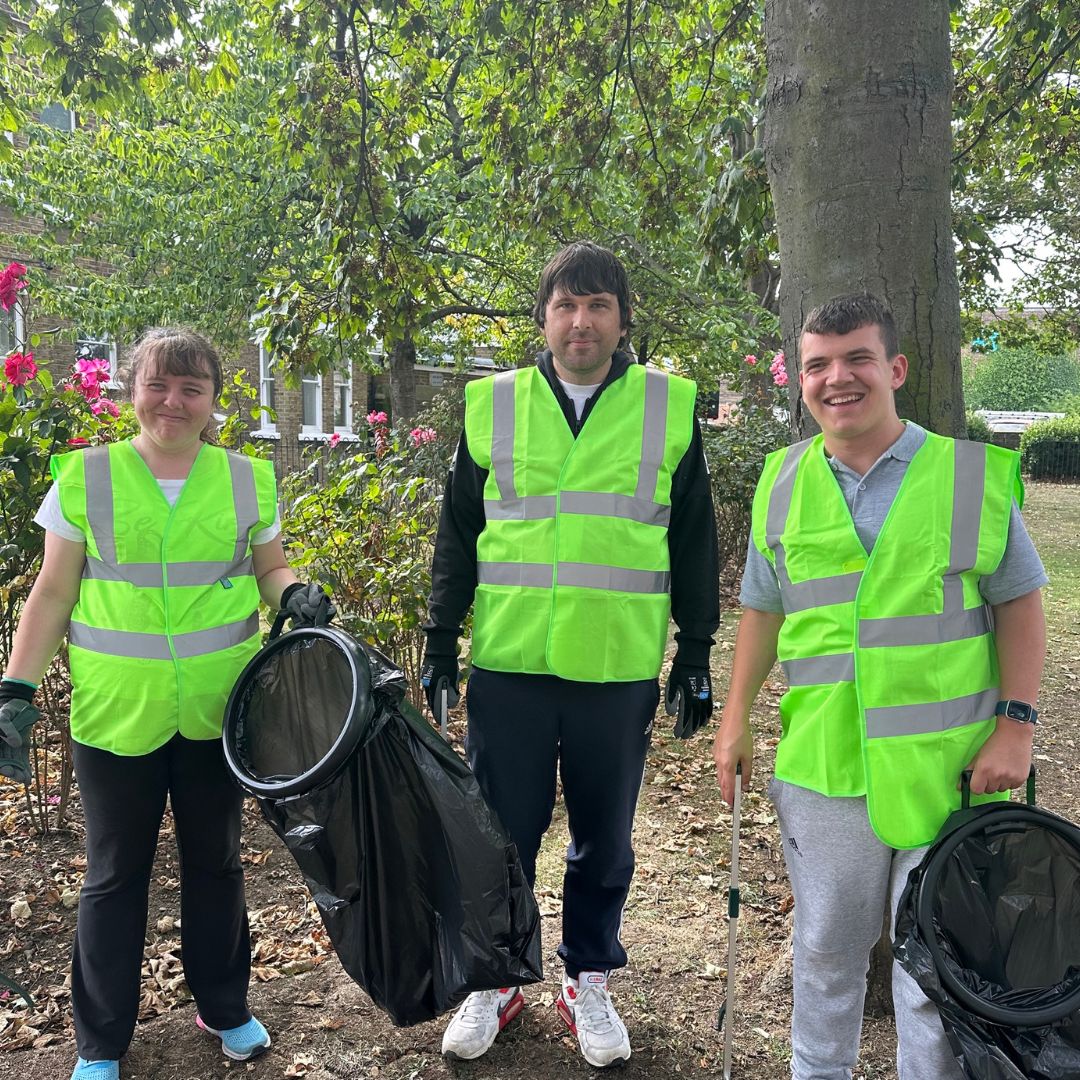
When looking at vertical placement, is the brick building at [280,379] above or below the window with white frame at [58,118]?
below

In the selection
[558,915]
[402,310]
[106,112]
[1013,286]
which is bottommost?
[558,915]

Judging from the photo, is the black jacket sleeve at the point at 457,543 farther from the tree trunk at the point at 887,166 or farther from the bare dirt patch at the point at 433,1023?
the bare dirt patch at the point at 433,1023

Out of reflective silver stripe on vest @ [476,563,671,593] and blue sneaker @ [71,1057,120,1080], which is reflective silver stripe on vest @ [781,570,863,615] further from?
blue sneaker @ [71,1057,120,1080]

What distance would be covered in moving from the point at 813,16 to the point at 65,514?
2272 mm

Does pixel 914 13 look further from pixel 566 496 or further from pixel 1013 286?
pixel 1013 286

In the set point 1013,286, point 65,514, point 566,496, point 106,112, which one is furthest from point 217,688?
point 1013,286

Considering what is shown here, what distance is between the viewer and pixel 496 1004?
2.59 meters

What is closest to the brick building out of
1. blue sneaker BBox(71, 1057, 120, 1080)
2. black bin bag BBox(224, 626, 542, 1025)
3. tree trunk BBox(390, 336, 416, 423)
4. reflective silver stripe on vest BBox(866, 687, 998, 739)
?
tree trunk BBox(390, 336, 416, 423)

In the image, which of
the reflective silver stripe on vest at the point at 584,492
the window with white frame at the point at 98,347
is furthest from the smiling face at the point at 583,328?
the window with white frame at the point at 98,347

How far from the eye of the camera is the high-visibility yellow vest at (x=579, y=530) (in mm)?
2377

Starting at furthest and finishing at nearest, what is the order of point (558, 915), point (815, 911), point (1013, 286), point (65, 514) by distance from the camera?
point (1013, 286), point (558, 915), point (65, 514), point (815, 911)

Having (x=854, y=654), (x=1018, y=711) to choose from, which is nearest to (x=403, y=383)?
(x=854, y=654)

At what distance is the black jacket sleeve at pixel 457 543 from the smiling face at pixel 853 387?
3.04 ft

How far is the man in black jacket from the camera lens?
2389 mm
